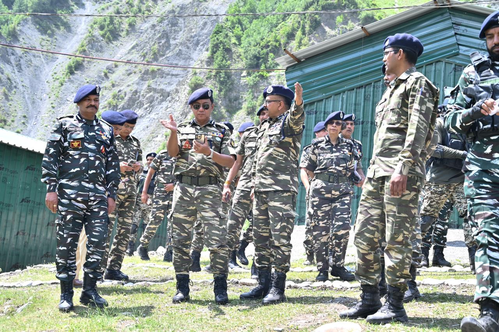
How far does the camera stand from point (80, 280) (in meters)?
7.28

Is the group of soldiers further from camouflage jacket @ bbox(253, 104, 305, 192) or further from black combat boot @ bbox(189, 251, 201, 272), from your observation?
black combat boot @ bbox(189, 251, 201, 272)

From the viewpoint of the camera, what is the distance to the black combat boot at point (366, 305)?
4502 mm

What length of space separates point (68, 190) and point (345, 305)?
3.15 meters

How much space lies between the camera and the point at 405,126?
441cm

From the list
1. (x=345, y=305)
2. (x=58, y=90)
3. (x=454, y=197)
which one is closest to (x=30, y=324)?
(x=345, y=305)

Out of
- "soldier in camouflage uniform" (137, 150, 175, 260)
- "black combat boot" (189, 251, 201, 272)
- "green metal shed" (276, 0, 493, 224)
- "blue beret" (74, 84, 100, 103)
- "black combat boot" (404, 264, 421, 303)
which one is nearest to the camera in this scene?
"black combat boot" (404, 264, 421, 303)

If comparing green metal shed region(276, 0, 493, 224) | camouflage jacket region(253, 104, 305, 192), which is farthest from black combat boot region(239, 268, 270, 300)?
green metal shed region(276, 0, 493, 224)

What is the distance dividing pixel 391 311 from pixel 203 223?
2331 millimetres

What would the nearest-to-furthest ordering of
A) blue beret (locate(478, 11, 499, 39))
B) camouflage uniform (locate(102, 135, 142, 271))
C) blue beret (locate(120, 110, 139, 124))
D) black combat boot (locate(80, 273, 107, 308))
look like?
blue beret (locate(478, 11, 499, 39))
black combat boot (locate(80, 273, 107, 308))
camouflage uniform (locate(102, 135, 142, 271))
blue beret (locate(120, 110, 139, 124))

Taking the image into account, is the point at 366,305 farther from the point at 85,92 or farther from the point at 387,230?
the point at 85,92


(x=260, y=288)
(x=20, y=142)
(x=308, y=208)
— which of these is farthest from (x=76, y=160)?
(x=20, y=142)

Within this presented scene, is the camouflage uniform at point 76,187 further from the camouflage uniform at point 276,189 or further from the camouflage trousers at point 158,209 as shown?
the camouflage trousers at point 158,209

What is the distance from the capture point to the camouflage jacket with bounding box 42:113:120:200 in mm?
5566

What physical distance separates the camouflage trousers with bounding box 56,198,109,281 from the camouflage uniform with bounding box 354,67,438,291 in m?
2.81
